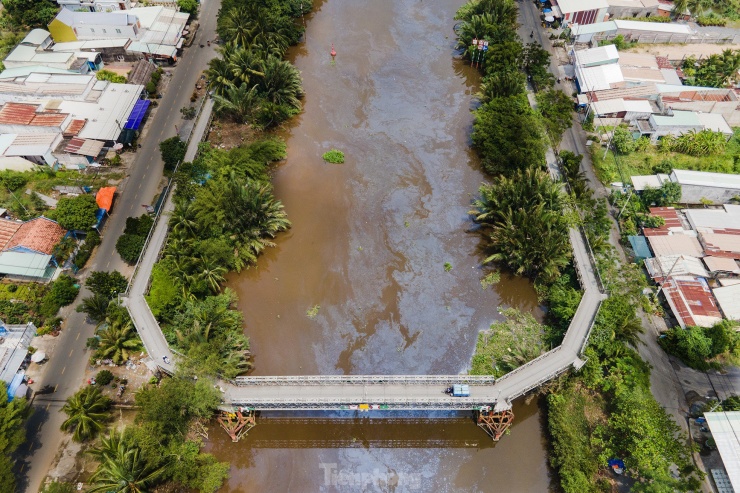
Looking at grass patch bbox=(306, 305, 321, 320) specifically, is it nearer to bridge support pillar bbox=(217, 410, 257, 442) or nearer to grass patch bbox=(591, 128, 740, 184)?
bridge support pillar bbox=(217, 410, 257, 442)

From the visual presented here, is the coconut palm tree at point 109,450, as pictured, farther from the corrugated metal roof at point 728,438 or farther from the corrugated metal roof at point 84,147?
the corrugated metal roof at point 728,438

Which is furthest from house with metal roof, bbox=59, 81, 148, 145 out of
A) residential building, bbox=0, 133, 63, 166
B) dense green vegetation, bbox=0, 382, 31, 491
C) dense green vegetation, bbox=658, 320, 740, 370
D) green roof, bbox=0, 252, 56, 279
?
dense green vegetation, bbox=658, 320, 740, 370

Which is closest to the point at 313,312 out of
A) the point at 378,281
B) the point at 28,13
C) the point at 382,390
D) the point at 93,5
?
the point at 378,281

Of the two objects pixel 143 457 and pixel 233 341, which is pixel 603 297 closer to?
pixel 233 341

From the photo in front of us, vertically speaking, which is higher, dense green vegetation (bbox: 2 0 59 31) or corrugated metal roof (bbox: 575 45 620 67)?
dense green vegetation (bbox: 2 0 59 31)

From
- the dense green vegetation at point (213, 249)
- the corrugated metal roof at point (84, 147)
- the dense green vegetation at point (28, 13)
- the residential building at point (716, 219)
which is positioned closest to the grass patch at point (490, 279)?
the residential building at point (716, 219)

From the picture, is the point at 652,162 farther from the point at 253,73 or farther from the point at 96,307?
the point at 96,307
